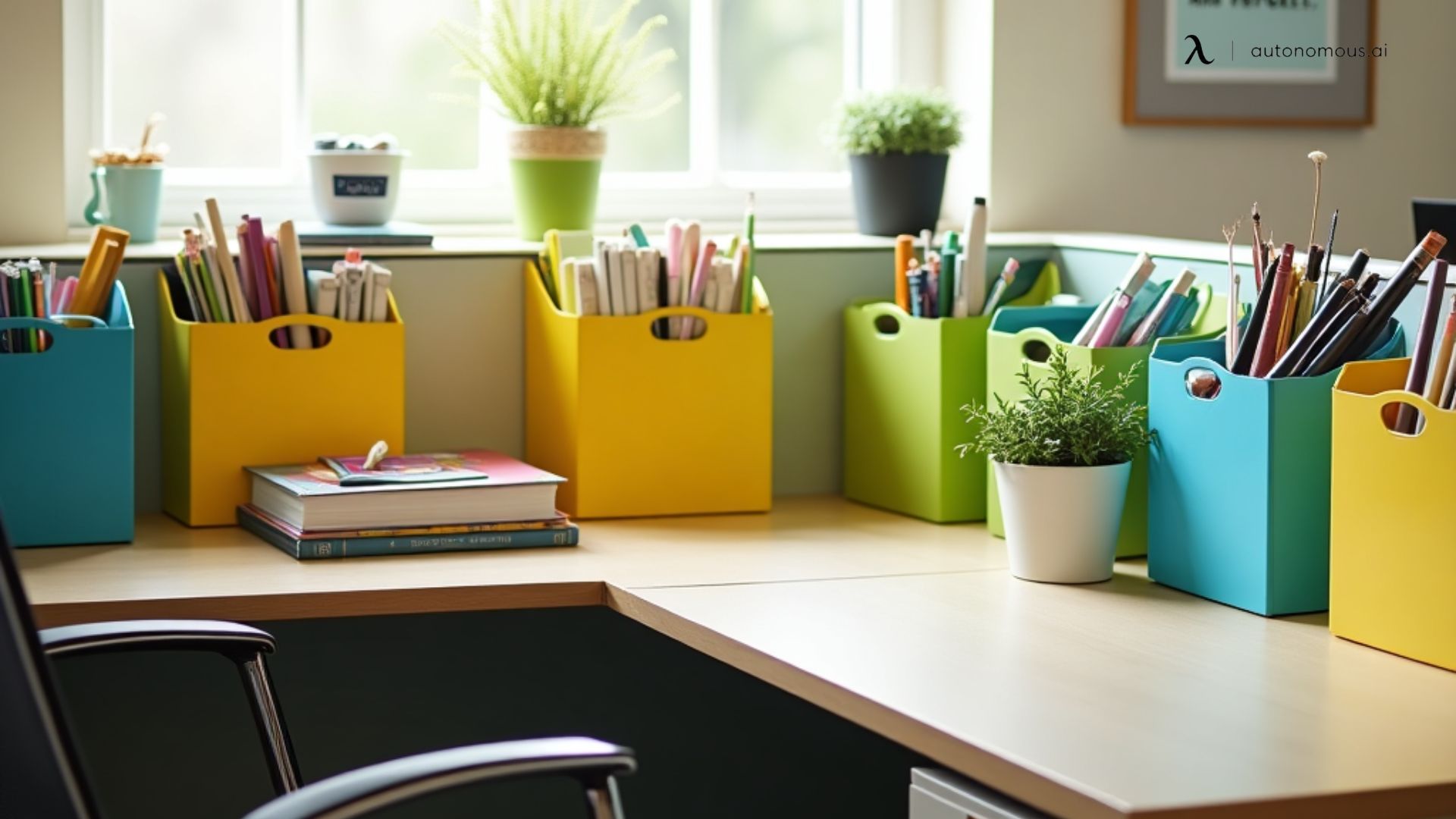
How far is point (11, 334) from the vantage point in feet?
6.18

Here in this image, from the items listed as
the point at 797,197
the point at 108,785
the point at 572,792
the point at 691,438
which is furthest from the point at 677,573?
the point at 797,197

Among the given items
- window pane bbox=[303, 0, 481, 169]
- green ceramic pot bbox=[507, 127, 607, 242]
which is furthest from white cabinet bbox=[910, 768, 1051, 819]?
window pane bbox=[303, 0, 481, 169]

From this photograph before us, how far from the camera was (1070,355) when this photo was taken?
189cm

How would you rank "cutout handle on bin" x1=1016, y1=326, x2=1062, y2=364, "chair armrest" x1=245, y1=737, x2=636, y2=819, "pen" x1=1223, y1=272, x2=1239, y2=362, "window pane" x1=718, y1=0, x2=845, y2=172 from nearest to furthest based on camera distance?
"chair armrest" x1=245, y1=737, x2=636, y2=819 → "pen" x1=1223, y1=272, x2=1239, y2=362 → "cutout handle on bin" x1=1016, y1=326, x2=1062, y2=364 → "window pane" x1=718, y1=0, x2=845, y2=172

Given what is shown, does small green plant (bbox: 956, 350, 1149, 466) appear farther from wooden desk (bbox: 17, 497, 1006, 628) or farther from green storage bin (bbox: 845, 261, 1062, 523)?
green storage bin (bbox: 845, 261, 1062, 523)

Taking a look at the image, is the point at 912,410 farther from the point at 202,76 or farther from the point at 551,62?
the point at 202,76

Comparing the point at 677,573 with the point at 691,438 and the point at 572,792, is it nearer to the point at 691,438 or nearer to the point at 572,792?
the point at 691,438

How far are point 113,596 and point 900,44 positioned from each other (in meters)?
1.58

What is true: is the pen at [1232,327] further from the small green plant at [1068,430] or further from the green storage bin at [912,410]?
the green storage bin at [912,410]

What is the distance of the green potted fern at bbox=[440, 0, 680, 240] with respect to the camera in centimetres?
235

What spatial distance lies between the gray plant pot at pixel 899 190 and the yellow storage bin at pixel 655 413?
1.32 ft

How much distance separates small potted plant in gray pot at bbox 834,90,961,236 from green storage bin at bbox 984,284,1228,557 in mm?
391

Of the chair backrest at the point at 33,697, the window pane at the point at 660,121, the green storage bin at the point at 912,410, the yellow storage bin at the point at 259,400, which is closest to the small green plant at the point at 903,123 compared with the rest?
the green storage bin at the point at 912,410

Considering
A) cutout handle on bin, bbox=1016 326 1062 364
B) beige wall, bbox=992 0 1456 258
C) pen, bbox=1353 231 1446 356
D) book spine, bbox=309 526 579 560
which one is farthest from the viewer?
beige wall, bbox=992 0 1456 258
